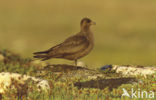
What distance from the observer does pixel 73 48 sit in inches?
489

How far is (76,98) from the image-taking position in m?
8.30

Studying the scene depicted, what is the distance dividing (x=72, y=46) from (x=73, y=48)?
0.09 meters

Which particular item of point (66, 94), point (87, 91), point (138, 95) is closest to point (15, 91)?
point (66, 94)

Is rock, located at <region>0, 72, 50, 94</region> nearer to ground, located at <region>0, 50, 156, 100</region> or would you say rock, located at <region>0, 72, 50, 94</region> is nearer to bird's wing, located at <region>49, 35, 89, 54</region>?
ground, located at <region>0, 50, 156, 100</region>

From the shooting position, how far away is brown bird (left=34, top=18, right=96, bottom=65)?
12398 millimetres

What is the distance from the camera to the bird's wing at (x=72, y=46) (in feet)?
40.6

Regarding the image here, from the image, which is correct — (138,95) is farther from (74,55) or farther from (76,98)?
(74,55)

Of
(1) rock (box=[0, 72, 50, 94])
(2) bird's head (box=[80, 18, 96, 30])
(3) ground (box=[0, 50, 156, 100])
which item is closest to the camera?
(3) ground (box=[0, 50, 156, 100])

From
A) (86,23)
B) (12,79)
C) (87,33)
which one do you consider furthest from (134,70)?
(12,79)

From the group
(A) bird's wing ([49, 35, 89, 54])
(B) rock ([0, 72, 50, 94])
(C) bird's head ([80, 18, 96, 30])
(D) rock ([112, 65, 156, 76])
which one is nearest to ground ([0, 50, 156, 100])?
(B) rock ([0, 72, 50, 94])

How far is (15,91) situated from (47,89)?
871mm

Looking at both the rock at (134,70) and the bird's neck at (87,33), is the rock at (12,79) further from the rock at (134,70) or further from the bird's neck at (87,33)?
the rock at (134,70)

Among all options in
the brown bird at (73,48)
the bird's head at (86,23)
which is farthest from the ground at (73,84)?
the bird's head at (86,23)

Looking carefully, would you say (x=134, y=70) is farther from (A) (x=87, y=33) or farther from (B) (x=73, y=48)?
(B) (x=73, y=48)
